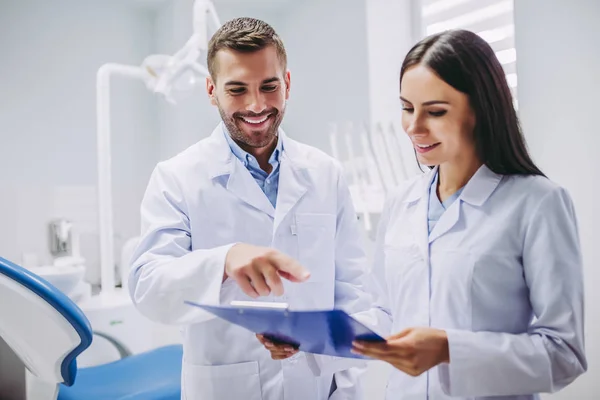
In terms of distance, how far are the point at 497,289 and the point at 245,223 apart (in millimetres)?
558

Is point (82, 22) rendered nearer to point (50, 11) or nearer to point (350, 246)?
point (50, 11)

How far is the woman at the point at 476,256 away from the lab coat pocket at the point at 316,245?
0.24 metres

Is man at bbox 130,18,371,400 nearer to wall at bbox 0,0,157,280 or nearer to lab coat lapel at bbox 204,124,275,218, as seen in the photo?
lab coat lapel at bbox 204,124,275,218

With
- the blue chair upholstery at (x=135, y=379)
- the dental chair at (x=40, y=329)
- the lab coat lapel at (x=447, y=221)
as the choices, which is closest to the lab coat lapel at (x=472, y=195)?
the lab coat lapel at (x=447, y=221)

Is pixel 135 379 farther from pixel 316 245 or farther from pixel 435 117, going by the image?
pixel 435 117

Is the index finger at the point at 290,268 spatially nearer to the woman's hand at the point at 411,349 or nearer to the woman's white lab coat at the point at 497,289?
the woman's hand at the point at 411,349

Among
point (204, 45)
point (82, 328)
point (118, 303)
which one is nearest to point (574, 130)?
point (82, 328)

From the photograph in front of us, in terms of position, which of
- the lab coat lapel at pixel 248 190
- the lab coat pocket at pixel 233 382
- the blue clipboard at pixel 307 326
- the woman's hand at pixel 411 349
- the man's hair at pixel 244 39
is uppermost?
the man's hair at pixel 244 39

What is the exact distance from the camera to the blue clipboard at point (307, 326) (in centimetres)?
68

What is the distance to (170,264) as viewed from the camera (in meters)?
1.01

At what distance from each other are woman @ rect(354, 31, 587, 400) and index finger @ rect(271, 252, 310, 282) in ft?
0.44

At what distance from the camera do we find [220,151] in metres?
1.24

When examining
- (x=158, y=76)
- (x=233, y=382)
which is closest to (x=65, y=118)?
(x=158, y=76)

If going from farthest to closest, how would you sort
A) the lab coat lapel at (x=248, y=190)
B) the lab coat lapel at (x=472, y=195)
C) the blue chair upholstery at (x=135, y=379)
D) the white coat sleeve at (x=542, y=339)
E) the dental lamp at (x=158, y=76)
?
the dental lamp at (x=158, y=76) → the blue chair upholstery at (x=135, y=379) → the lab coat lapel at (x=248, y=190) → the lab coat lapel at (x=472, y=195) → the white coat sleeve at (x=542, y=339)
